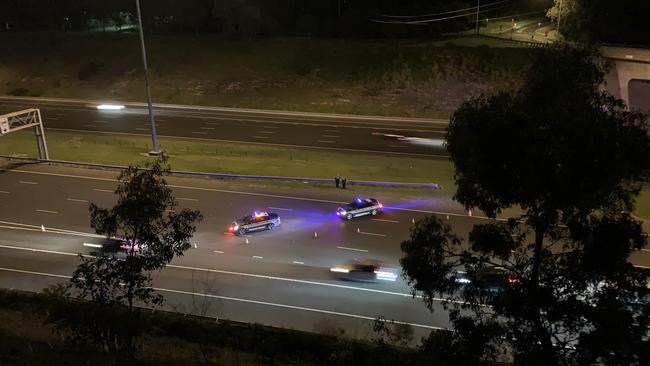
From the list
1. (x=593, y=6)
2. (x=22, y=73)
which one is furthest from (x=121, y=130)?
(x=593, y=6)

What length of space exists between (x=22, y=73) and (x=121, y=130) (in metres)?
34.0

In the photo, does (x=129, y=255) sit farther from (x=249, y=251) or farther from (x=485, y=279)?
(x=249, y=251)

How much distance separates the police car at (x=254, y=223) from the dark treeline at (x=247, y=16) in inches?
2149

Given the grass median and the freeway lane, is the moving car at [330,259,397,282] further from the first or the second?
the freeway lane

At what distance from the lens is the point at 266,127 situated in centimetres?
4994

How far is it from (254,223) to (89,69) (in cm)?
5366

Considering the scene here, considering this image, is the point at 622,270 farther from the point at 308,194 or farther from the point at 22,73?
the point at 22,73

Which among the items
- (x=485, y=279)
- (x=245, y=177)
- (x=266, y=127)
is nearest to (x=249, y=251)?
(x=245, y=177)

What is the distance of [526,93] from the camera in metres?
10.1

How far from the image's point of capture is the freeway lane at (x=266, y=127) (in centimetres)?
4459

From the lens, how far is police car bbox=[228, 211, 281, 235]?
1078 inches

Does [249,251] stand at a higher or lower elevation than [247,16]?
lower

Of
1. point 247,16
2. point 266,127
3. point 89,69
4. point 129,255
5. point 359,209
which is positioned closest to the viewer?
point 129,255

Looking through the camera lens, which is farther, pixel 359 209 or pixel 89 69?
pixel 89 69
